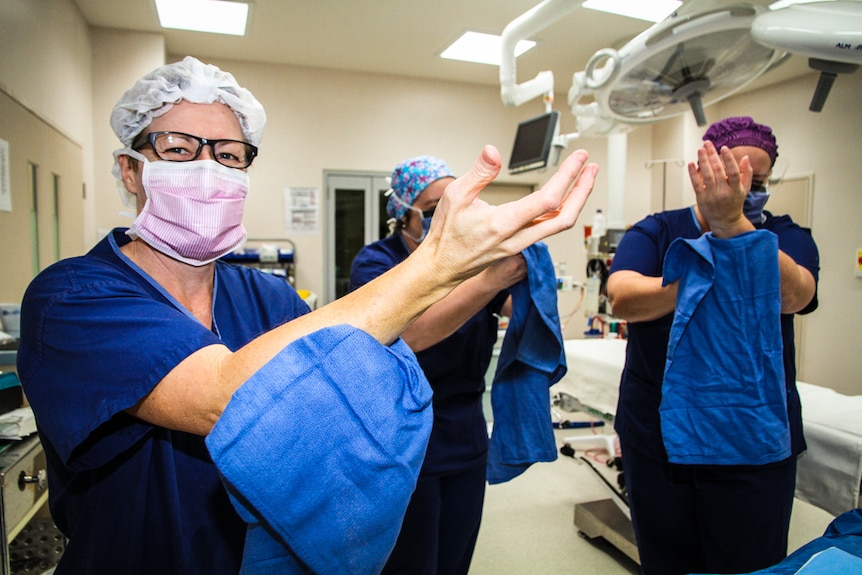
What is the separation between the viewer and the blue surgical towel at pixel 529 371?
112 centimetres

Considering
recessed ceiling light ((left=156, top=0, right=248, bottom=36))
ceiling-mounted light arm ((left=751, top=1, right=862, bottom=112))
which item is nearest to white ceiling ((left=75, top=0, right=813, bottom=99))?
recessed ceiling light ((left=156, top=0, right=248, bottom=36))

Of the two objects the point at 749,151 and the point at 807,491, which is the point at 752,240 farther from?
the point at 807,491

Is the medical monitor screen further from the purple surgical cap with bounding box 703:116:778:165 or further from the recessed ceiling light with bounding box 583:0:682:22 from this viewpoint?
the purple surgical cap with bounding box 703:116:778:165

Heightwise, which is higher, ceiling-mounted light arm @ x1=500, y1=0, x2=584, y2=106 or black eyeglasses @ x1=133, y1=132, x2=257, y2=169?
ceiling-mounted light arm @ x1=500, y1=0, x2=584, y2=106

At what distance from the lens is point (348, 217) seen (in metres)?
4.77

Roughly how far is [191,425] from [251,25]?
3748 millimetres

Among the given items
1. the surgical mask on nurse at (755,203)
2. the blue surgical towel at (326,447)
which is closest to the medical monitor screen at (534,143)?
the surgical mask on nurse at (755,203)

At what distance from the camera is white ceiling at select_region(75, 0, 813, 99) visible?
3.45 meters

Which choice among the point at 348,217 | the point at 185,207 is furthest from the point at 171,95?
the point at 348,217

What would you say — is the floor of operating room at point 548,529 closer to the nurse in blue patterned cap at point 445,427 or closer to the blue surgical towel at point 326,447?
the nurse in blue patterned cap at point 445,427

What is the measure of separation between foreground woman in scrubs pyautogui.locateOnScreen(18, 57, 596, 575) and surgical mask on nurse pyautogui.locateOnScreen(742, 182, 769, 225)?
78cm

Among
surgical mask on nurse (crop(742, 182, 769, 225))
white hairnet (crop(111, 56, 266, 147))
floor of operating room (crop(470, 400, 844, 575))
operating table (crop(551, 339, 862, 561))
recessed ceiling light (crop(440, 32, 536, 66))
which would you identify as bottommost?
floor of operating room (crop(470, 400, 844, 575))

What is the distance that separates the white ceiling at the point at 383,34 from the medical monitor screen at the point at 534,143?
3.40 ft

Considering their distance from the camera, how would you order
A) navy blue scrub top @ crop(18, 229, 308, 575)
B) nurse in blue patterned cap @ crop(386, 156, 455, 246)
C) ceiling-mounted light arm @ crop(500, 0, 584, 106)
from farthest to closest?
ceiling-mounted light arm @ crop(500, 0, 584, 106), nurse in blue patterned cap @ crop(386, 156, 455, 246), navy blue scrub top @ crop(18, 229, 308, 575)
